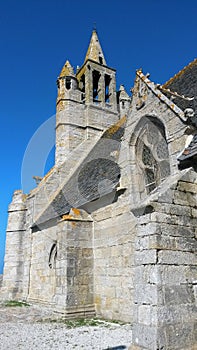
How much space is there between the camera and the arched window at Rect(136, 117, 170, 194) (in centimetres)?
640

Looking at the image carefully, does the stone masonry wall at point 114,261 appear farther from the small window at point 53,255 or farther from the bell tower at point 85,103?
the bell tower at point 85,103

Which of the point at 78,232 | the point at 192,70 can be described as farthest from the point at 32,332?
the point at 192,70

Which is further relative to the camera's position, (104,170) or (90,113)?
(90,113)

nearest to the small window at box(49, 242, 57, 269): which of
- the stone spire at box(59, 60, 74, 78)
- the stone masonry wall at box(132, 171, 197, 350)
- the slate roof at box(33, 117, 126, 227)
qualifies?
the slate roof at box(33, 117, 126, 227)

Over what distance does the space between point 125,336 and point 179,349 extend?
82.3 inches

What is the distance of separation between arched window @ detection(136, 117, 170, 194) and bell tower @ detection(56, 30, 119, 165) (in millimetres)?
8437

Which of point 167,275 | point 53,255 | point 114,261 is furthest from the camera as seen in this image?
point 53,255

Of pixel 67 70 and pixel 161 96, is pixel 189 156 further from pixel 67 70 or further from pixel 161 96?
pixel 67 70

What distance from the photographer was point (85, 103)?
57.7 feet

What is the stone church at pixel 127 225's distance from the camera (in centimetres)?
377

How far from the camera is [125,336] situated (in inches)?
210

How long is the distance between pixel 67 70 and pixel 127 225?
14.5 m

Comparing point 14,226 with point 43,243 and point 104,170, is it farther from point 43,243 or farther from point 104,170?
point 104,170

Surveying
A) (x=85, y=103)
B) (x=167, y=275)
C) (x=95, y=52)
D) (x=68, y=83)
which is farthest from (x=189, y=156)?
(x=95, y=52)
